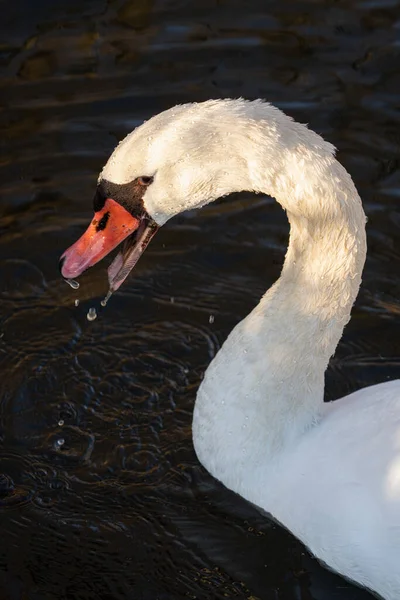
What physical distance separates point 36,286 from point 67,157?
54.3 inches

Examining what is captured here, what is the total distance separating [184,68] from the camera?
872 cm

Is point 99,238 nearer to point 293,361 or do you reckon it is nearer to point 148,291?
point 293,361

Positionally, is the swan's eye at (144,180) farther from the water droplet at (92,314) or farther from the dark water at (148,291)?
the water droplet at (92,314)

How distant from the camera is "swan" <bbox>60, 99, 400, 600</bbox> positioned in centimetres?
455

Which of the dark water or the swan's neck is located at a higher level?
the swan's neck

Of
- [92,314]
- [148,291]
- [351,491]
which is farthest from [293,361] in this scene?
[148,291]

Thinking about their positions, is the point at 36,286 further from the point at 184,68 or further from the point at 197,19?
the point at 197,19

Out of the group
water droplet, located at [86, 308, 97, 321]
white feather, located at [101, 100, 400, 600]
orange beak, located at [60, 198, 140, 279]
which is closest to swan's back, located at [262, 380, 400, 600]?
white feather, located at [101, 100, 400, 600]

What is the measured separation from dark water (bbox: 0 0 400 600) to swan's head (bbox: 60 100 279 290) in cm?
137

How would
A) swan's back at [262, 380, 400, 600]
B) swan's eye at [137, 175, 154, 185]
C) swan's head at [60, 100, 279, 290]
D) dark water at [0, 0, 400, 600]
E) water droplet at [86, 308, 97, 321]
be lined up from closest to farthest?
swan's head at [60, 100, 279, 290] < swan's eye at [137, 175, 154, 185] < swan's back at [262, 380, 400, 600] < dark water at [0, 0, 400, 600] < water droplet at [86, 308, 97, 321]

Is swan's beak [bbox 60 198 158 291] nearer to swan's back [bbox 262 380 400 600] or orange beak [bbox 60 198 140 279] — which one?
orange beak [bbox 60 198 140 279]

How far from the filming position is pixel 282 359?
5.15 m

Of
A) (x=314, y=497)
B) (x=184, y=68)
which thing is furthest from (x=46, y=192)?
(x=314, y=497)

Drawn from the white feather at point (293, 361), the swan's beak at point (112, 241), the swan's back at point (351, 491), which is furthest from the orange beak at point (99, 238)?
the swan's back at point (351, 491)
